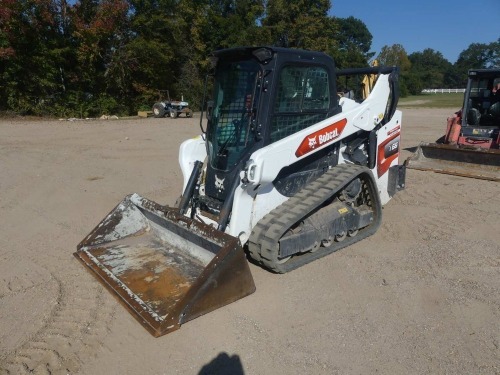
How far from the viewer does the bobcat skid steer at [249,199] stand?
11.4ft

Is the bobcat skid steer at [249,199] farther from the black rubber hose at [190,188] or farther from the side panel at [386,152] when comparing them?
the side panel at [386,152]

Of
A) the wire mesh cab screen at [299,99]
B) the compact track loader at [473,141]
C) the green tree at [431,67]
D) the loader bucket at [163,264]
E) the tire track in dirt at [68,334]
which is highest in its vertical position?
the green tree at [431,67]

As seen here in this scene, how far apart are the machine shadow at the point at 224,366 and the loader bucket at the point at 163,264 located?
0.38 m

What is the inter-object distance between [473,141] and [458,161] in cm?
124

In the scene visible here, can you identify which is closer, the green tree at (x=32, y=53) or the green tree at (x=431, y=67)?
the green tree at (x=32, y=53)

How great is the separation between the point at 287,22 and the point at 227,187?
1448 inches

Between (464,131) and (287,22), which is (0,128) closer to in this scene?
(464,131)

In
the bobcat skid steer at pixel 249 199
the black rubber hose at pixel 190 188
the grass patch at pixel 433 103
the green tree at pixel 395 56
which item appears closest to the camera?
the bobcat skid steer at pixel 249 199

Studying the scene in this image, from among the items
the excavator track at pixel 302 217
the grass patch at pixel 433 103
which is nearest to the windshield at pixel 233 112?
the excavator track at pixel 302 217

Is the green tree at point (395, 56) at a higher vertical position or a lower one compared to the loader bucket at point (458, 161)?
higher

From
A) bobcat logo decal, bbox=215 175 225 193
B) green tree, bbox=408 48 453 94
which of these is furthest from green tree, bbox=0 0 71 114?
green tree, bbox=408 48 453 94

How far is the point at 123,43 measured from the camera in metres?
26.1

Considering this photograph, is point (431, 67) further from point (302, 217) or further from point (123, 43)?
point (302, 217)

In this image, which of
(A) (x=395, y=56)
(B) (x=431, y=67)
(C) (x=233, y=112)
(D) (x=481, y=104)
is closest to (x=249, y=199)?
(C) (x=233, y=112)
